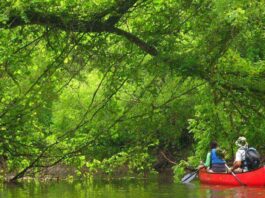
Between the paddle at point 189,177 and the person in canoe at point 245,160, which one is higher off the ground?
the person in canoe at point 245,160

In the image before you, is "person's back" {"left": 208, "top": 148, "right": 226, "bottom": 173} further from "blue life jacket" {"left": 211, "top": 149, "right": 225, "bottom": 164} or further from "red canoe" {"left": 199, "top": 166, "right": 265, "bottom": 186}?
"red canoe" {"left": 199, "top": 166, "right": 265, "bottom": 186}

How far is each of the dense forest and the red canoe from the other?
A: 7.65 metres

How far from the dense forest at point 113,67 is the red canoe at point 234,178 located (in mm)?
7645

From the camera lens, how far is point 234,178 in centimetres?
2005

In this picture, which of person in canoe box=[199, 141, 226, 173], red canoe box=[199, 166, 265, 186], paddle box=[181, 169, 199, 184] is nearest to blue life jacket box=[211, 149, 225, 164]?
person in canoe box=[199, 141, 226, 173]

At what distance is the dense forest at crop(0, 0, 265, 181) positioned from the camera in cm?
942

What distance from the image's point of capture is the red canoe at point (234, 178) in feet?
63.3

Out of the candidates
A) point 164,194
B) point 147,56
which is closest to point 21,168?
point 147,56

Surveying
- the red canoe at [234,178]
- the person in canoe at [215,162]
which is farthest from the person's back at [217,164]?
the red canoe at [234,178]

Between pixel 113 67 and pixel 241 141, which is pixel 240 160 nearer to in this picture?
pixel 241 141

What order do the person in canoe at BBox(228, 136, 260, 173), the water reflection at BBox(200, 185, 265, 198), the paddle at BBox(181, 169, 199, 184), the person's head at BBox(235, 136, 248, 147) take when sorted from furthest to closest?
the paddle at BBox(181, 169, 199, 184) → the person in canoe at BBox(228, 136, 260, 173) → the person's head at BBox(235, 136, 248, 147) → the water reflection at BBox(200, 185, 265, 198)

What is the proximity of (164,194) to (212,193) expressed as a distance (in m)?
1.40

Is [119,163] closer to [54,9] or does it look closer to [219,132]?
[54,9]

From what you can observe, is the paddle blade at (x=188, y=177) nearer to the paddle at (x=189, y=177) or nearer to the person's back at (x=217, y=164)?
the paddle at (x=189, y=177)
